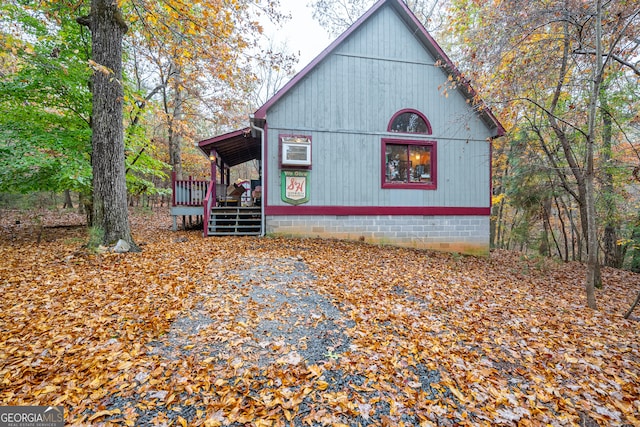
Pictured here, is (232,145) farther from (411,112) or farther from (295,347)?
(295,347)

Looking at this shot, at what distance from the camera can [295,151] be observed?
8.17m

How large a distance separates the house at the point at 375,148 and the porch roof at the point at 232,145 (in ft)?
0.26

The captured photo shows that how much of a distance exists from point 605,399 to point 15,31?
13403 millimetres

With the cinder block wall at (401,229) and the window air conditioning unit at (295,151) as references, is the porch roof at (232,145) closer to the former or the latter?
the window air conditioning unit at (295,151)

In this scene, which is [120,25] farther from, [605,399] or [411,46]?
[605,399]

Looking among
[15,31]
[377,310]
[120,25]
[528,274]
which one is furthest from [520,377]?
[15,31]

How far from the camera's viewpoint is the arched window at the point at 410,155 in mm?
8922

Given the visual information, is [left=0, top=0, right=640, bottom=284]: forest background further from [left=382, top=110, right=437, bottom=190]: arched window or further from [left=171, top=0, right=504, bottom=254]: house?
[left=382, top=110, right=437, bottom=190]: arched window

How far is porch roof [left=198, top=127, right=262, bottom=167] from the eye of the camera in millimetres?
8977

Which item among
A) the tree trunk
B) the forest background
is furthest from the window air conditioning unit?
the tree trunk

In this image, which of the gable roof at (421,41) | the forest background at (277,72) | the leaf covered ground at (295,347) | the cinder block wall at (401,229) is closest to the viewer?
the leaf covered ground at (295,347)

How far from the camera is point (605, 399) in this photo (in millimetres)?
2607

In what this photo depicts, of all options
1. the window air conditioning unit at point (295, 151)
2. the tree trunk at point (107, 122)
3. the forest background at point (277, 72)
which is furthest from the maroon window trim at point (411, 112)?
the tree trunk at point (107, 122)

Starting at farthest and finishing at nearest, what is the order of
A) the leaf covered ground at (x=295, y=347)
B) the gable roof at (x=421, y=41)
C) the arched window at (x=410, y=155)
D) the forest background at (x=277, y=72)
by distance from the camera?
1. the arched window at (x=410, y=155)
2. the gable roof at (x=421, y=41)
3. the forest background at (x=277, y=72)
4. the leaf covered ground at (x=295, y=347)
